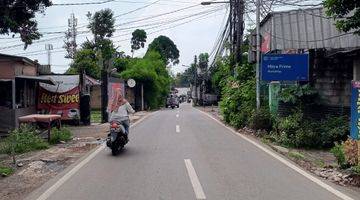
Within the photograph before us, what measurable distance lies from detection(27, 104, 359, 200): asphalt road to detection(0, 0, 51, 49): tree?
9744 mm

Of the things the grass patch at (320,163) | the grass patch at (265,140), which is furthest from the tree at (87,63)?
the grass patch at (320,163)

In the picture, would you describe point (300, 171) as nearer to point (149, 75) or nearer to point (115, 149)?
point (115, 149)

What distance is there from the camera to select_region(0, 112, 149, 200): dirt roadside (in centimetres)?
1015

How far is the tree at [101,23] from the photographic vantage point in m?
66.2

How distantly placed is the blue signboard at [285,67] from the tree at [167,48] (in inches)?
2990

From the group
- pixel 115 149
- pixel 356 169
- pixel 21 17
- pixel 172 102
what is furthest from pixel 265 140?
pixel 172 102

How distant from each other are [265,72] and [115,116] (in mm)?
7474

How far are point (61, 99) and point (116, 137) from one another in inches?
583

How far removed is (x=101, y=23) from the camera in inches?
2625

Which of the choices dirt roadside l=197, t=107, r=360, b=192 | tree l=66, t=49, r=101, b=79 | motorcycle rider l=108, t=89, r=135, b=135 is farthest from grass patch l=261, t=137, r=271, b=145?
tree l=66, t=49, r=101, b=79

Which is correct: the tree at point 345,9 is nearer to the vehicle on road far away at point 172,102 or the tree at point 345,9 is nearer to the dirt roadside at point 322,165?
the dirt roadside at point 322,165

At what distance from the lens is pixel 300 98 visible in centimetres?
1855

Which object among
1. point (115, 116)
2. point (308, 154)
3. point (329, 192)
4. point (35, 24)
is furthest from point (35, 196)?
point (35, 24)

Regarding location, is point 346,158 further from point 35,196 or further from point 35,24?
point 35,24
